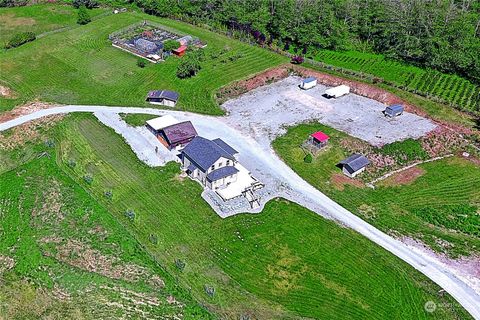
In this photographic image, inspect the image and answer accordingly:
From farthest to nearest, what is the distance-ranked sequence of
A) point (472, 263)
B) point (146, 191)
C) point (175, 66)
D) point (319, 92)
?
point (175, 66) → point (319, 92) → point (146, 191) → point (472, 263)

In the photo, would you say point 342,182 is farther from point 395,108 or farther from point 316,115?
point 395,108

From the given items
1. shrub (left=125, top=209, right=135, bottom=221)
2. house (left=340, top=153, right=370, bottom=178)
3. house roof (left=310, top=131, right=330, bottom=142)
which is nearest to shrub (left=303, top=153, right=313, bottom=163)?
house roof (left=310, top=131, right=330, bottom=142)

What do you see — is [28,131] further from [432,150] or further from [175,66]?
[432,150]

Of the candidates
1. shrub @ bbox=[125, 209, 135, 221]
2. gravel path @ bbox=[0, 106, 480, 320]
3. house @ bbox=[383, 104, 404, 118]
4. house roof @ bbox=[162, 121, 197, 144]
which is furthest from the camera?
house @ bbox=[383, 104, 404, 118]

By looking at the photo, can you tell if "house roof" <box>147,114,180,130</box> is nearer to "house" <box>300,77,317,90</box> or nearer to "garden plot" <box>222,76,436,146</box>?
"garden plot" <box>222,76,436,146</box>

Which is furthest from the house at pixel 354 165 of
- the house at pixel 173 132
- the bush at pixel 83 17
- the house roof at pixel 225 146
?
the bush at pixel 83 17

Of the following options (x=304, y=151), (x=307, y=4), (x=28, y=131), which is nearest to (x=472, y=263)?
(x=304, y=151)

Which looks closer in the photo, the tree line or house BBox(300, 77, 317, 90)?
house BBox(300, 77, 317, 90)
